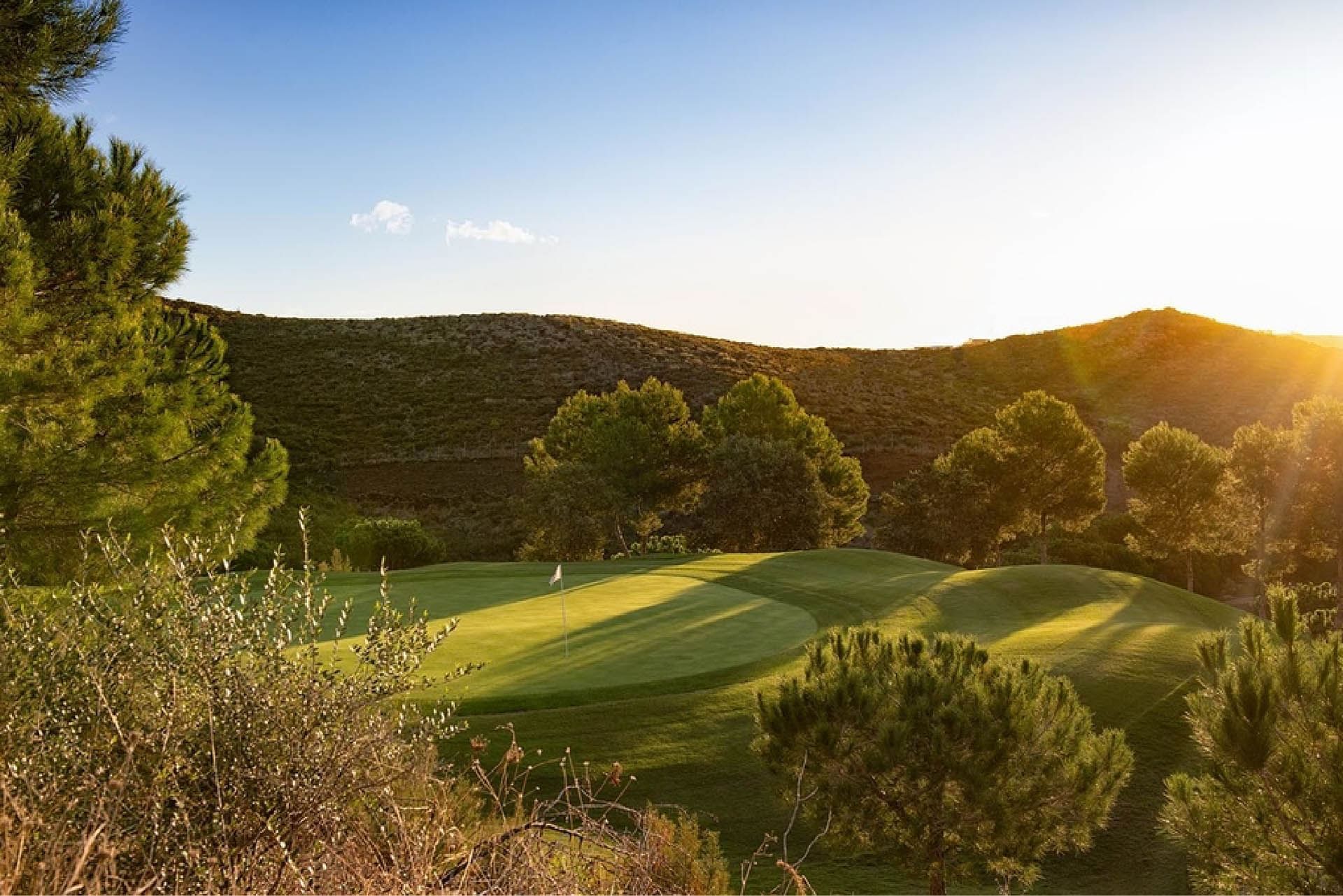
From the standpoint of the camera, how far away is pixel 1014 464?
127ft

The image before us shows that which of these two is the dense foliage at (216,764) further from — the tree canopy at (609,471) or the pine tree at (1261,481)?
the pine tree at (1261,481)

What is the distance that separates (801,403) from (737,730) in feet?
177

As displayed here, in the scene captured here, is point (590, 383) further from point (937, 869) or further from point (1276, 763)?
point (1276, 763)

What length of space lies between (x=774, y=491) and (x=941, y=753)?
1129 inches

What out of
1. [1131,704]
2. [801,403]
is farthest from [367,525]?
[801,403]

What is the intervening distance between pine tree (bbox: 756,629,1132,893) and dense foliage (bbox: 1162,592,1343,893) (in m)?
1.38

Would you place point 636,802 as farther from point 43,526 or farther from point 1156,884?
point 43,526

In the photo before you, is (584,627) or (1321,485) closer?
(584,627)

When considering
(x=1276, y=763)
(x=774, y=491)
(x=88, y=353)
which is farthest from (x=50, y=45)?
(x=774, y=491)

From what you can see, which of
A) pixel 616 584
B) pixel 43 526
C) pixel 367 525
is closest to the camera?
pixel 43 526

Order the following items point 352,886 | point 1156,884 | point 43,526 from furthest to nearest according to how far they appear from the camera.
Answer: point 43,526 → point 1156,884 → point 352,886

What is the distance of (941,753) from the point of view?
7641mm

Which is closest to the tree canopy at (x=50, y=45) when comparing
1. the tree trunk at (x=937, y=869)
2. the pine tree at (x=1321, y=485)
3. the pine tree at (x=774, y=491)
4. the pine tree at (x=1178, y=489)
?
the tree trunk at (x=937, y=869)

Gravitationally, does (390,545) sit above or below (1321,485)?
below
